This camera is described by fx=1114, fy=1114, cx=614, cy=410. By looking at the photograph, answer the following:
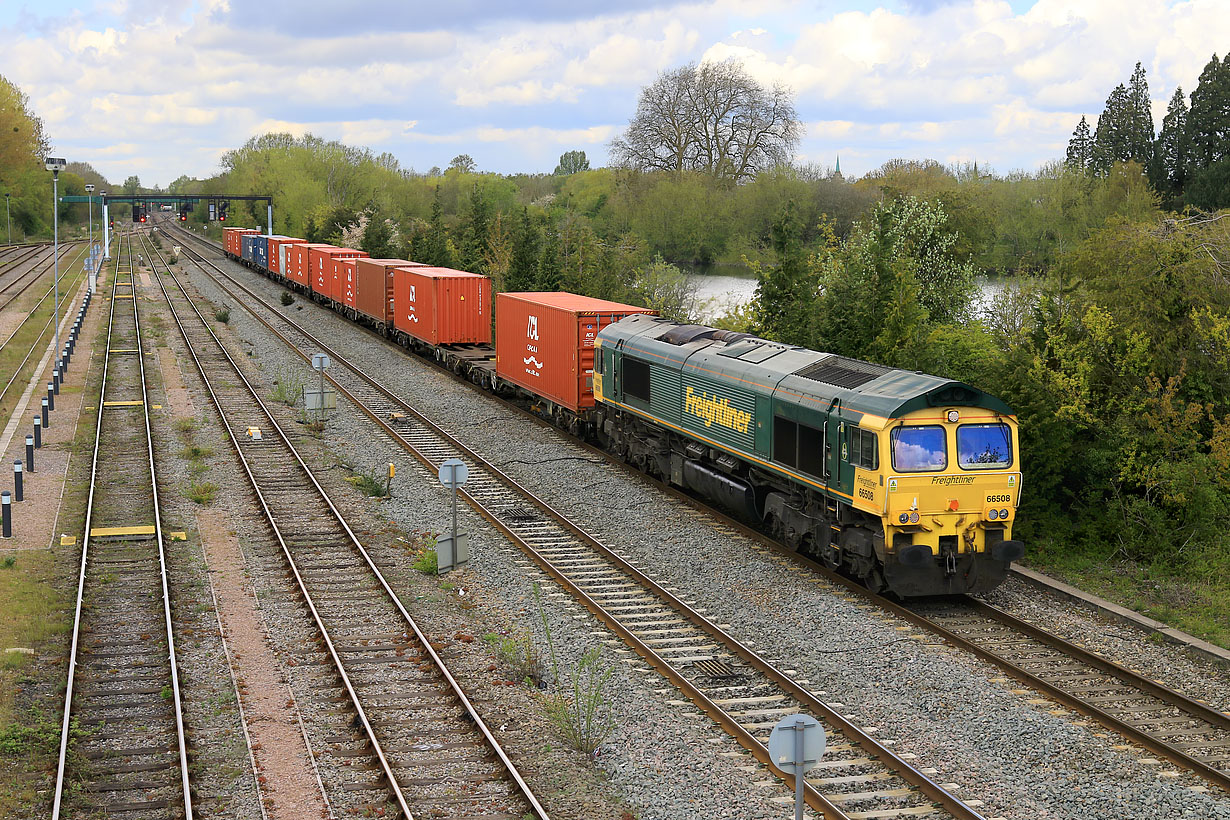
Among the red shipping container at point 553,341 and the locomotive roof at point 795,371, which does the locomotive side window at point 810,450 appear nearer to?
the locomotive roof at point 795,371

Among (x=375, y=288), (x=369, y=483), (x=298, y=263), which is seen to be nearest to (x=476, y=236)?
(x=298, y=263)

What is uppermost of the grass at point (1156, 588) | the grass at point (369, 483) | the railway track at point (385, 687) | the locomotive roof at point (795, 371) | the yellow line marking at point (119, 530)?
the locomotive roof at point (795, 371)

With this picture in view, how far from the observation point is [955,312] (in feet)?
108

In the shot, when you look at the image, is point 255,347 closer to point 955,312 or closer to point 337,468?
point 337,468

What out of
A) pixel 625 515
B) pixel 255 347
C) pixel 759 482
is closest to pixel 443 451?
pixel 625 515

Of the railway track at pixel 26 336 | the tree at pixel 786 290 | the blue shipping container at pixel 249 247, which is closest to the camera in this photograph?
the tree at pixel 786 290

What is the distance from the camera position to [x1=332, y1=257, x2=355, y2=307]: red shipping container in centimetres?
5319

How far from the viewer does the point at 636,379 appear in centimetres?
2383

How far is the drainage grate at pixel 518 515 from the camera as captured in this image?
68.7ft

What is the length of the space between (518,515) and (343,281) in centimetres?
3644

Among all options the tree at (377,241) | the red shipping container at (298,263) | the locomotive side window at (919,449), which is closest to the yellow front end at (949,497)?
the locomotive side window at (919,449)

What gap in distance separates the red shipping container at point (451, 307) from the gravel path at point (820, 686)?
651 inches

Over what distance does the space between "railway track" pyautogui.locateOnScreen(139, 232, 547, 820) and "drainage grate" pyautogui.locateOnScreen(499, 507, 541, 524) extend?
117 inches

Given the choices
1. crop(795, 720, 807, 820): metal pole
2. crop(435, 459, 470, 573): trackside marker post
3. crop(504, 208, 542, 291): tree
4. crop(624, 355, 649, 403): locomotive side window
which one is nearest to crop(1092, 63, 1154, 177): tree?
crop(504, 208, 542, 291): tree
